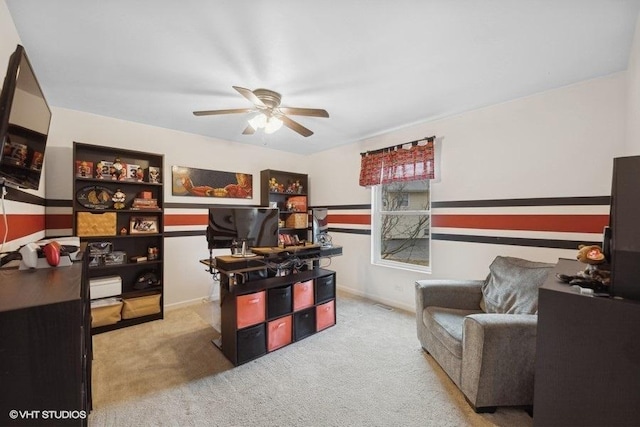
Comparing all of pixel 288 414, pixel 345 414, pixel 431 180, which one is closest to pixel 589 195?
pixel 431 180

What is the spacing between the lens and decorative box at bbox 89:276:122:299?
278 cm

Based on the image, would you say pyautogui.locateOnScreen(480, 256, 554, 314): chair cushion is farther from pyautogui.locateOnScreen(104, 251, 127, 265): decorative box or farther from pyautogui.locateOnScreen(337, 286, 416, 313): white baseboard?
pyautogui.locateOnScreen(104, 251, 127, 265): decorative box

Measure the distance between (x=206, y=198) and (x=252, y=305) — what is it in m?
2.22

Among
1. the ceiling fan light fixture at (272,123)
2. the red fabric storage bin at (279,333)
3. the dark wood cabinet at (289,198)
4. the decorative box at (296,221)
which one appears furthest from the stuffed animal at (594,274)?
the decorative box at (296,221)

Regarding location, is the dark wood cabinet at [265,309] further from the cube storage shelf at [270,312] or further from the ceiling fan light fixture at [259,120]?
the ceiling fan light fixture at [259,120]

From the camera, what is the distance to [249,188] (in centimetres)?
439

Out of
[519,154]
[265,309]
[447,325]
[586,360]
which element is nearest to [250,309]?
[265,309]

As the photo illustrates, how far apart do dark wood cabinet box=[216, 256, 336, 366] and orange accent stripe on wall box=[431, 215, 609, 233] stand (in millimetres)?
1719

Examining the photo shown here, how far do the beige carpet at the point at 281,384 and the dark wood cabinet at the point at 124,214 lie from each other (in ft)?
1.98

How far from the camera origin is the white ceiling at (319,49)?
1.52m

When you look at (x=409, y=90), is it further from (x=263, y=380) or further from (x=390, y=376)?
(x=263, y=380)

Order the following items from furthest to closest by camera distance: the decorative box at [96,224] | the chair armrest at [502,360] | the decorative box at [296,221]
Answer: the decorative box at [296,221], the decorative box at [96,224], the chair armrest at [502,360]

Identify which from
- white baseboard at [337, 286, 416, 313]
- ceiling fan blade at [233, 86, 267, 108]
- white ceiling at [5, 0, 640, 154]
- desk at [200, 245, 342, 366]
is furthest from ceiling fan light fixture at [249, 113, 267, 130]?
white baseboard at [337, 286, 416, 313]

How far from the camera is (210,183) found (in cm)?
395
